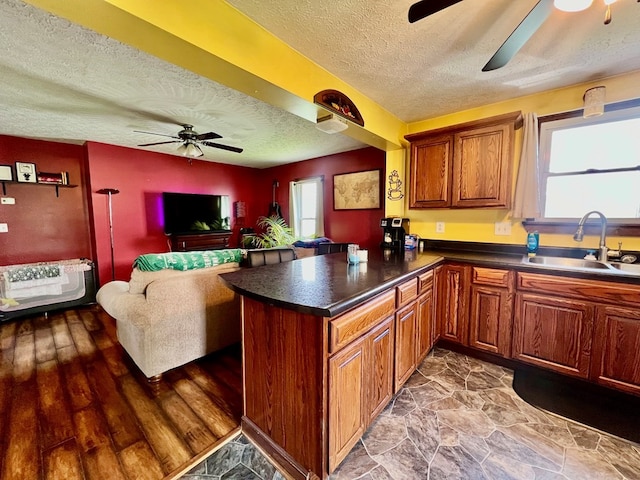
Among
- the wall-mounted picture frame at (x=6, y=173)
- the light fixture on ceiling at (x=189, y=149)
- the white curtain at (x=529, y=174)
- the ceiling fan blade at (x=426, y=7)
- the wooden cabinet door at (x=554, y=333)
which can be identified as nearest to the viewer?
the ceiling fan blade at (x=426, y=7)

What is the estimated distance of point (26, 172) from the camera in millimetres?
3562

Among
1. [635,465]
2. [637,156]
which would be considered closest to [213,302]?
[635,465]

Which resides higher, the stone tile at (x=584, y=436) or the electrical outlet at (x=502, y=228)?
the electrical outlet at (x=502, y=228)

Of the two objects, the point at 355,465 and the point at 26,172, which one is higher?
the point at 26,172

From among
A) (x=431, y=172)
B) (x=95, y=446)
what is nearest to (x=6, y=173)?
(x=95, y=446)

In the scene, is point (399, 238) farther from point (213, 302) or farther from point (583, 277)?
point (213, 302)

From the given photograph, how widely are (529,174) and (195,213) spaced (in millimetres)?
4835

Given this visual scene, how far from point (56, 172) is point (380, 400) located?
5.11m

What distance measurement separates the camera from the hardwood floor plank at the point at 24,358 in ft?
6.88

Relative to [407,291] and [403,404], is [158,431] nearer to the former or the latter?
[403,404]

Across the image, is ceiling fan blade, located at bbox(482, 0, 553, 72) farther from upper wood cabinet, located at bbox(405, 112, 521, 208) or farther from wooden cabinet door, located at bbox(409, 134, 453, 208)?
wooden cabinet door, located at bbox(409, 134, 453, 208)

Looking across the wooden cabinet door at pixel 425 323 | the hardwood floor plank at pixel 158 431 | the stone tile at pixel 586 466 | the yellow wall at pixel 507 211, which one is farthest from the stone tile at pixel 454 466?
the yellow wall at pixel 507 211

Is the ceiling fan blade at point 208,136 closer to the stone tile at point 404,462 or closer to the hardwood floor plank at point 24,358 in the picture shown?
the hardwood floor plank at point 24,358

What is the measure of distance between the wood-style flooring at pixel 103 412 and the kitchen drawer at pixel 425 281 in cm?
152
